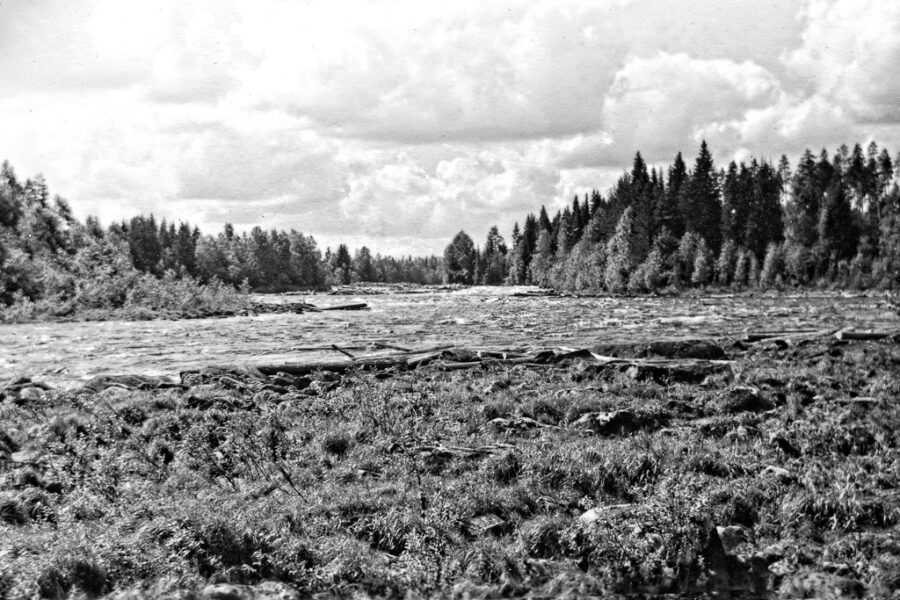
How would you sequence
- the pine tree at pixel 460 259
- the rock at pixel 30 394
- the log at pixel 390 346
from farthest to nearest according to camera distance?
the pine tree at pixel 460 259 < the log at pixel 390 346 < the rock at pixel 30 394

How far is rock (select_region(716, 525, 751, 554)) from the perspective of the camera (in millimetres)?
7977

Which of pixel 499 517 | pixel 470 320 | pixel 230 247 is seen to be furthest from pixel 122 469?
pixel 230 247

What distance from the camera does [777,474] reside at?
387 inches

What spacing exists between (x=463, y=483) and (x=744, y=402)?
6870 millimetres

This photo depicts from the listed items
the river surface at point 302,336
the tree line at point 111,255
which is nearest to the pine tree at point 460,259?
the tree line at point 111,255

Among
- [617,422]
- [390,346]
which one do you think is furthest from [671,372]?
[390,346]

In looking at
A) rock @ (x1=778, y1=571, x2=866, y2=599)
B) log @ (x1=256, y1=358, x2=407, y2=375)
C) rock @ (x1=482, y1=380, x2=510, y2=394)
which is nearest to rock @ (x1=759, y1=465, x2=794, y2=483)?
rock @ (x1=778, y1=571, x2=866, y2=599)

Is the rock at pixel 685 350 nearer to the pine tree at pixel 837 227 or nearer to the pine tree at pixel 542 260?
the pine tree at pixel 837 227

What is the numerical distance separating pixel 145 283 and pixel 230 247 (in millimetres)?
100009

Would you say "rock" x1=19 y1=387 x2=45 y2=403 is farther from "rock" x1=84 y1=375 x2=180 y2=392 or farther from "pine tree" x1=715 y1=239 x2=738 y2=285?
"pine tree" x1=715 y1=239 x2=738 y2=285

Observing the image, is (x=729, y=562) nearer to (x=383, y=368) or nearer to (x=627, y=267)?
(x=383, y=368)

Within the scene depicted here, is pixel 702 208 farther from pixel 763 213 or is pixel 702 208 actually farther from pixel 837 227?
pixel 837 227

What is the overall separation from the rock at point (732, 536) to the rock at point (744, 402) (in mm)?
5849

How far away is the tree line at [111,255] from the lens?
58156mm
